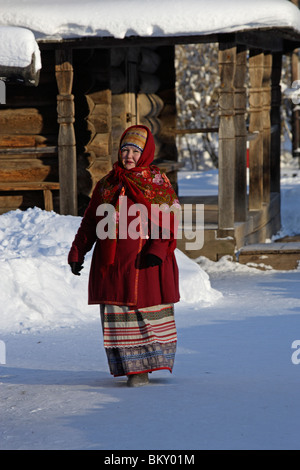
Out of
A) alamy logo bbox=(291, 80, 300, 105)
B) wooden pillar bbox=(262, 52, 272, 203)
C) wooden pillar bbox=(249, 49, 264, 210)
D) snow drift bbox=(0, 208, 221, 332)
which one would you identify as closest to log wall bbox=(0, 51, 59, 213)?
snow drift bbox=(0, 208, 221, 332)

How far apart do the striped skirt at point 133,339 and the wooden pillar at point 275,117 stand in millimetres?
8477

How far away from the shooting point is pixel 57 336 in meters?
7.25

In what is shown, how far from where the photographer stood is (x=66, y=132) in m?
10.4

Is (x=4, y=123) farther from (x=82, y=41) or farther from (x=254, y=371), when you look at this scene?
(x=254, y=371)

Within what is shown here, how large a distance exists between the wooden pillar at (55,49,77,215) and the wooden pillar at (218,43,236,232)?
5.52ft

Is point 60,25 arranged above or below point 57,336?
above

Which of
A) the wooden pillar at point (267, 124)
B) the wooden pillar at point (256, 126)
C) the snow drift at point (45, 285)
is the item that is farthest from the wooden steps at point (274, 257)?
the wooden pillar at point (267, 124)

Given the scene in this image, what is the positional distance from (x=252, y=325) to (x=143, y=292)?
2.30 metres

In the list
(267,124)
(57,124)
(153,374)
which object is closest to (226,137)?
(57,124)

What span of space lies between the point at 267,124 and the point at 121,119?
2.22 meters

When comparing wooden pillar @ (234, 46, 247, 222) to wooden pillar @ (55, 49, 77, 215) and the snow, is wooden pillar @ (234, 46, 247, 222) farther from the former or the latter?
the snow

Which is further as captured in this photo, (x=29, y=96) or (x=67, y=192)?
(x=29, y=96)

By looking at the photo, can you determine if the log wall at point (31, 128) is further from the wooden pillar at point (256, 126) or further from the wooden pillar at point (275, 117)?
the wooden pillar at point (275, 117)
